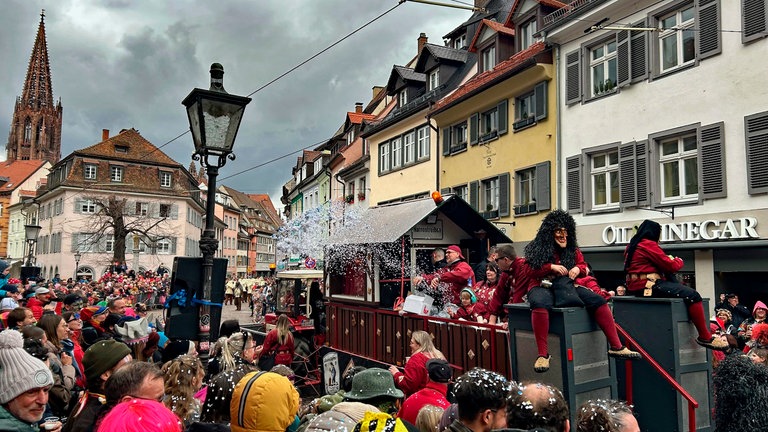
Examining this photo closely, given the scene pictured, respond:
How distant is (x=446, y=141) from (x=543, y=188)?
661 centimetres

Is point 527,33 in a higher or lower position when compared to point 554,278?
higher

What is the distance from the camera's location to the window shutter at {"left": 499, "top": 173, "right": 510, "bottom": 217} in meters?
19.9

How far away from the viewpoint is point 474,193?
21.8 meters

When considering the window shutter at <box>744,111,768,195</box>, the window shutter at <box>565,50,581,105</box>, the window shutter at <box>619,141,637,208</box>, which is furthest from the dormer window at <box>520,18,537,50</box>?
the window shutter at <box>744,111,768,195</box>

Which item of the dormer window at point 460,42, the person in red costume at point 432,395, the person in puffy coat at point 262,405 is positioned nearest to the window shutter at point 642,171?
the person in red costume at point 432,395

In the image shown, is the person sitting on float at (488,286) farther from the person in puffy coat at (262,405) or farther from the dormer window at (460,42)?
the dormer window at (460,42)

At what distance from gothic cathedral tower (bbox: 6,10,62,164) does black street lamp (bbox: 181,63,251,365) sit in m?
121

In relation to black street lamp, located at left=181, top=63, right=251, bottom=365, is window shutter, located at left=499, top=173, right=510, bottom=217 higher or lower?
higher

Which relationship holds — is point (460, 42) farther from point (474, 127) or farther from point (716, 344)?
point (716, 344)

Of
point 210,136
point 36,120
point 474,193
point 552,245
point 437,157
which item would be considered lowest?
point 552,245

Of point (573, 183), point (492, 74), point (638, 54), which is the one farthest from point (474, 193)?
point (638, 54)

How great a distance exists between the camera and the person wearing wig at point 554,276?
5191mm

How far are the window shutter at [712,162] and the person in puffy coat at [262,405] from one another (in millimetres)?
12500

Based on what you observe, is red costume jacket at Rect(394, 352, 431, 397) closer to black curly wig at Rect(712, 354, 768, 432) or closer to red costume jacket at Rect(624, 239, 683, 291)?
red costume jacket at Rect(624, 239, 683, 291)
